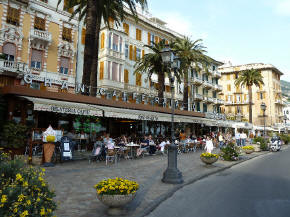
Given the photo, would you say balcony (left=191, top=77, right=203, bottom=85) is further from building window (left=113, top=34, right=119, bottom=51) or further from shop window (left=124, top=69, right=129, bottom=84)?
building window (left=113, top=34, right=119, bottom=51)

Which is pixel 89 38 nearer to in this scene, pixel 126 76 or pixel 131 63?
pixel 126 76

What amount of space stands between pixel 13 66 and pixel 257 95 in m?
57.8

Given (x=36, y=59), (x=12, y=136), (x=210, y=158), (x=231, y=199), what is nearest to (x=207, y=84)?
(x=36, y=59)

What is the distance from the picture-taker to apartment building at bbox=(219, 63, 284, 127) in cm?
5559

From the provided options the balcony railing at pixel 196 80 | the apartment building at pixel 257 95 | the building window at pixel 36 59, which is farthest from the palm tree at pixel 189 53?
the apartment building at pixel 257 95

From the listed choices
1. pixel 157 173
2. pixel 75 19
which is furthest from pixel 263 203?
pixel 75 19

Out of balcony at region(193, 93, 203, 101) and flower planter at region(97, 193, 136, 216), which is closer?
flower planter at region(97, 193, 136, 216)

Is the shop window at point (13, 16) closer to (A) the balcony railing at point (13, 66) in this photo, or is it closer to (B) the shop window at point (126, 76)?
(A) the balcony railing at point (13, 66)

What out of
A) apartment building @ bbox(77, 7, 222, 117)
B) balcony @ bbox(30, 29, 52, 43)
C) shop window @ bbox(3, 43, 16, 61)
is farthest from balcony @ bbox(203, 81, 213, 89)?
shop window @ bbox(3, 43, 16, 61)

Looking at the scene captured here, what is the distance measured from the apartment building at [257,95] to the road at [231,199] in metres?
49.6

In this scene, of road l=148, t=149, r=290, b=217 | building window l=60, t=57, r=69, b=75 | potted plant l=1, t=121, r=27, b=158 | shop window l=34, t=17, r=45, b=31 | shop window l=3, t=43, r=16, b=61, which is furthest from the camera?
building window l=60, t=57, r=69, b=75

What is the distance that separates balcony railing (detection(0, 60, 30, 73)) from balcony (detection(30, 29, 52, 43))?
111 inches

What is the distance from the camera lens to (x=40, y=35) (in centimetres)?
2023

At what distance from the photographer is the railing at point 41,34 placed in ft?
64.8
